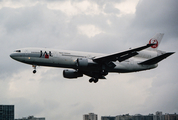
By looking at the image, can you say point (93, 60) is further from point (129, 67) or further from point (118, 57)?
point (129, 67)

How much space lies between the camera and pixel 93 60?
65.5 metres

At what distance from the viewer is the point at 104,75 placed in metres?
68.6

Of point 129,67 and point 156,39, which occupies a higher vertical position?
point 156,39

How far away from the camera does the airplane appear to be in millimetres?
61469

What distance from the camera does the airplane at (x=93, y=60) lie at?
6147 centimetres

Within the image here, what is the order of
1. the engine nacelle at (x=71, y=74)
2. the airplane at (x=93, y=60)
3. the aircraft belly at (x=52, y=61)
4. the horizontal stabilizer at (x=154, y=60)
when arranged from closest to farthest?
the aircraft belly at (x=52, y=61) < the airplane at (x=93, y=60) < the horizontal stabilizer at (x=154, y=60) < the engine nacelle at (x=71, y=74)

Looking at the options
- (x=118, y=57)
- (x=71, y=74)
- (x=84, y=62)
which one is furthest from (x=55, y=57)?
(x=118, y=57)

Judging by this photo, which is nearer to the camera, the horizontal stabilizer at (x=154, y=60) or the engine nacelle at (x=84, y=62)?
the engine nacelle at (x=84, y=62)

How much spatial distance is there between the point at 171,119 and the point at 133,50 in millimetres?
30768

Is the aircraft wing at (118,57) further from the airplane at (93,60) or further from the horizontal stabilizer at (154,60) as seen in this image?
the horizontal stabilizer at (154,60)

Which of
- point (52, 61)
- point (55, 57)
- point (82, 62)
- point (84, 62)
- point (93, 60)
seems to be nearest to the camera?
point (52, 61)

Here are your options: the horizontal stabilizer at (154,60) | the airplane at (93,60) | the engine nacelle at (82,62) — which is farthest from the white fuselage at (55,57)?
the horizontal stabilizer at (154,60)

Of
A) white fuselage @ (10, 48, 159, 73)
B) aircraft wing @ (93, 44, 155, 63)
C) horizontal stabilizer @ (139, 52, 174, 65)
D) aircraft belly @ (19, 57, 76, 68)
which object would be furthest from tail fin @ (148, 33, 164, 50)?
aircraft belly @ (19, 57, 76, 68)

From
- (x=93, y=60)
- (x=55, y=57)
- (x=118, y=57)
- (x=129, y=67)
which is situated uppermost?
(x=118, y=57)
